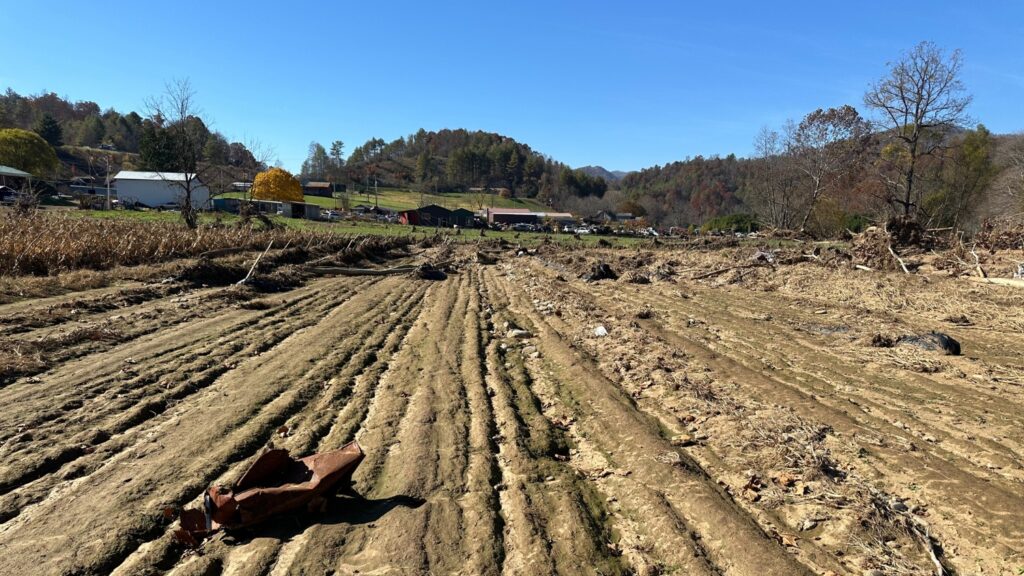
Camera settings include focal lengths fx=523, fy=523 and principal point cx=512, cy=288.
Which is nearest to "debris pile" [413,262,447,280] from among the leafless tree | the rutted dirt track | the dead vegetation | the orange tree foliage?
the dead vegetation

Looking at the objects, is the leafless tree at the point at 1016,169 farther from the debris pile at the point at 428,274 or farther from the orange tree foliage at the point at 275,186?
the orange tree foliage at the point at 275,186

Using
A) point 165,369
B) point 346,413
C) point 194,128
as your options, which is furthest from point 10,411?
point 194,128

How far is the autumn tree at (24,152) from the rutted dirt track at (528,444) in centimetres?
7639

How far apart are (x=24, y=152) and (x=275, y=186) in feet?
93.3

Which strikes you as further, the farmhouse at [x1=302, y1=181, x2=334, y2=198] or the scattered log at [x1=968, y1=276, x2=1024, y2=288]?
the farmhouse at [x1=302, y1=181, x2=334, y2=198]

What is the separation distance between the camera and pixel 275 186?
78438 mm

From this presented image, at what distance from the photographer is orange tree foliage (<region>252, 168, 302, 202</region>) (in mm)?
78438

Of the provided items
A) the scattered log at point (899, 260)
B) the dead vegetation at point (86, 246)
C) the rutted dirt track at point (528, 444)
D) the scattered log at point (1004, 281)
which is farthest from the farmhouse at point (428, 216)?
the rutted dirt track at point (528, 444)

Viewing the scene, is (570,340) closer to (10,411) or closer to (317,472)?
(317,472)

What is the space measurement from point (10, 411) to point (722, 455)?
737 centimetres

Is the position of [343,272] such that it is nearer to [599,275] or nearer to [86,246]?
[86,246]

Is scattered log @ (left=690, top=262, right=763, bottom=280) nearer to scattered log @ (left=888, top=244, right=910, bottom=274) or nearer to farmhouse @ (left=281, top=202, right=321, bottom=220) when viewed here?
scattered log @ (left=888, top=244, right=910, bottom=274)

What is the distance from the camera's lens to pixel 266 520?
370cm

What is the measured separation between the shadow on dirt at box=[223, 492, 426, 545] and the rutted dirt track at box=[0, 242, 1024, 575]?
0.06 ft
